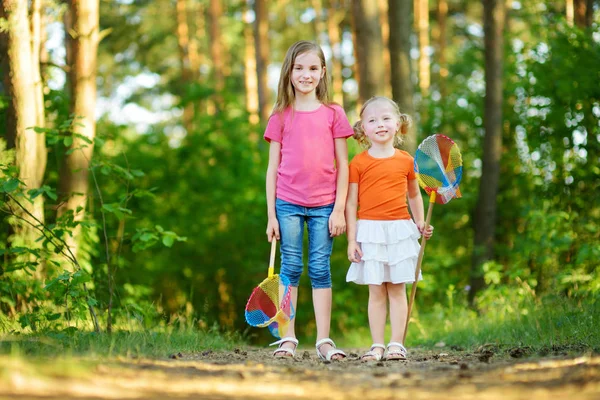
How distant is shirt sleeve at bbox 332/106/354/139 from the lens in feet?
16.9

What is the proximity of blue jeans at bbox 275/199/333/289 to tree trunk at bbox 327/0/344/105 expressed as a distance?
693 inches

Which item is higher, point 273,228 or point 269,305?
point 273,228

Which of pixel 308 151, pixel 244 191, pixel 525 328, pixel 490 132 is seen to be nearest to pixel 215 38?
pixel 244 191

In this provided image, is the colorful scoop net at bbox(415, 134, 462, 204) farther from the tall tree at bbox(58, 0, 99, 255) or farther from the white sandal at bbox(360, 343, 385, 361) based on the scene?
the tall tree at bbox(58, 0, 99, 255)

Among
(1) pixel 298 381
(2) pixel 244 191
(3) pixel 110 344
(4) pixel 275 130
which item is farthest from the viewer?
(2) pixel 244 191

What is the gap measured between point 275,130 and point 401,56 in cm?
468

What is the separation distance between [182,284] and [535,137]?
594 cm

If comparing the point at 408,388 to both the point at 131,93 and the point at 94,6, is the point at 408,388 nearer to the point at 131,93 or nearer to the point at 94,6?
the point at 94,6

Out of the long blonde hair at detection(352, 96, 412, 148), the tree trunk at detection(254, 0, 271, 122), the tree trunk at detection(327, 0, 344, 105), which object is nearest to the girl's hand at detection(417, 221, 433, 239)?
the long blonde hair at detection(352, 96, 412, 148)

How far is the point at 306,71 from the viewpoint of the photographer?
513cm

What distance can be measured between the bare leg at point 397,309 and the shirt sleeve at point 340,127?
104cm

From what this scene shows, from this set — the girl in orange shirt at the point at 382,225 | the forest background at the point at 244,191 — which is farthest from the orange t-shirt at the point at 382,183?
A: the forest background at the point at 244,191

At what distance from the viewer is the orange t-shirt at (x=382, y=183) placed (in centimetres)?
503

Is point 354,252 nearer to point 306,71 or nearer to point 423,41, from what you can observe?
point 306,71
